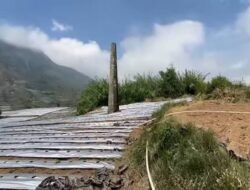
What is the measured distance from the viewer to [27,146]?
7141 mm

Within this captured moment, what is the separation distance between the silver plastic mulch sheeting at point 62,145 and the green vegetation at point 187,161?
579 mm

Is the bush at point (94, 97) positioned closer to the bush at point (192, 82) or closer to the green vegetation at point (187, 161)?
the bush at point (192, 82)

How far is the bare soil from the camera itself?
5.27 m

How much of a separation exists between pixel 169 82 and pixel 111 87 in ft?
23.5

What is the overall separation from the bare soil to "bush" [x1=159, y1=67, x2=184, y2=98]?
8.70 metres

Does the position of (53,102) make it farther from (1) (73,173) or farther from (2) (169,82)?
(1) (73,173)

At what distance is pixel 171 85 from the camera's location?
17906mm

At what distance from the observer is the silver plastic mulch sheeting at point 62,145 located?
5652 mm

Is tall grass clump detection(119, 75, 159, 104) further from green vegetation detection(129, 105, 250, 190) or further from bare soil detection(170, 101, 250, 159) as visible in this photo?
green vegetation detection(129, 105, 250, 190)

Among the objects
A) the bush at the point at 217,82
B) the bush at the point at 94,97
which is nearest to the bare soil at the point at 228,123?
the bush at the point at 217,82

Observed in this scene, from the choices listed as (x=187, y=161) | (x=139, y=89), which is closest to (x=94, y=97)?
(x=139, y=89)

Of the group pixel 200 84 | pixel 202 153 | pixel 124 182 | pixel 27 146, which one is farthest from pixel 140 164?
pixel 200 84

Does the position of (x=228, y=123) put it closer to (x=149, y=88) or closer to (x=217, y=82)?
(x=217, y=82)

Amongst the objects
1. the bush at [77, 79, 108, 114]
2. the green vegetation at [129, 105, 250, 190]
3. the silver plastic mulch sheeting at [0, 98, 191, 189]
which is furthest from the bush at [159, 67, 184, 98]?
the green vegetation at [129, 105, 250, 190]
